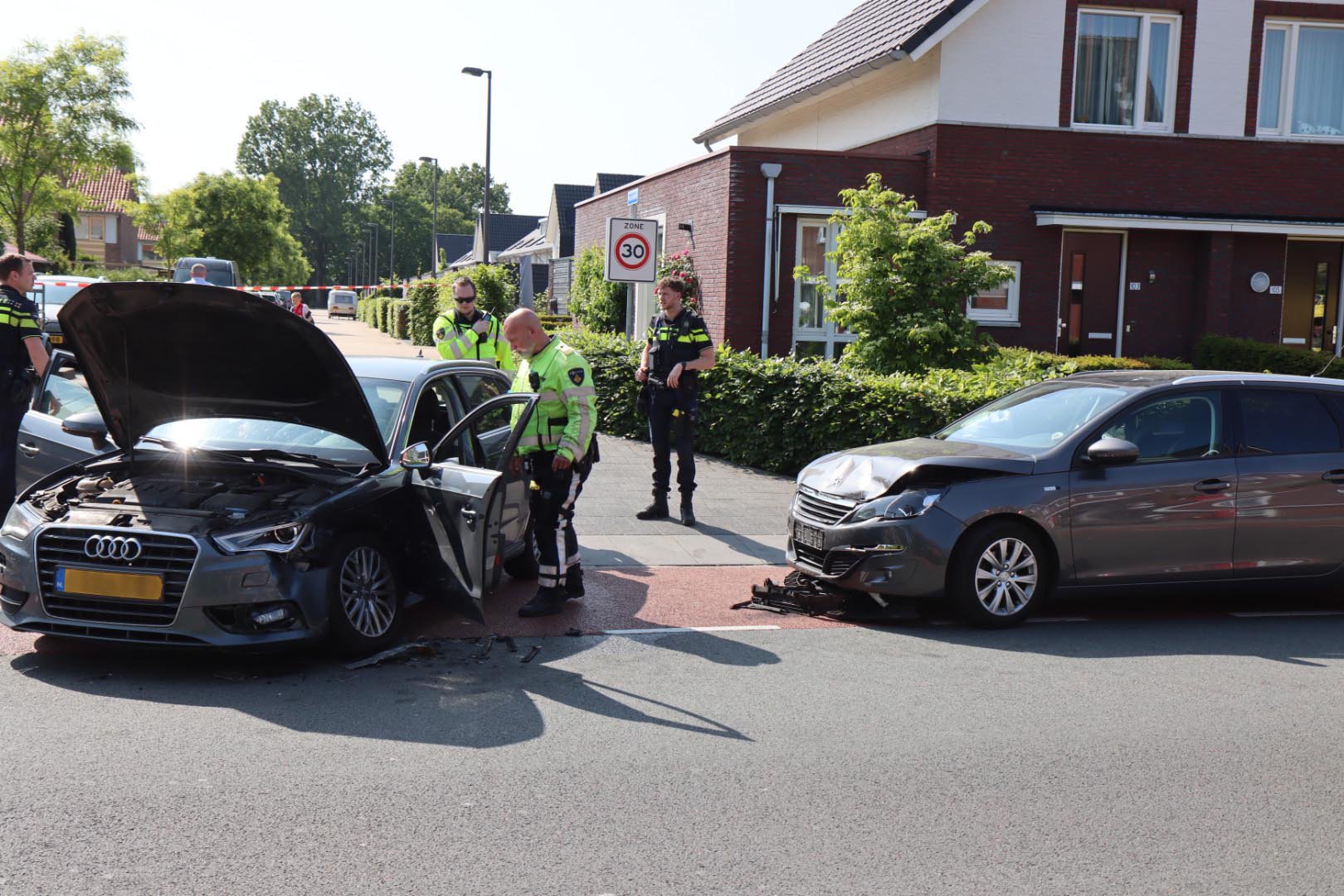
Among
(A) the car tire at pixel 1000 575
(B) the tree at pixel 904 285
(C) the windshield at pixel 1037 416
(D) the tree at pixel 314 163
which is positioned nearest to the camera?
(A) the car tire at pixel 1000 575

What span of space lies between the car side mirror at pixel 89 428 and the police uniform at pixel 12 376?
88 cm

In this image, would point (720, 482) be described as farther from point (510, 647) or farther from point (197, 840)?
point (197, 840)

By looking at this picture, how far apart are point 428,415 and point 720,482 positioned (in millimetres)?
5807

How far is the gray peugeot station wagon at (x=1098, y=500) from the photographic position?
7.28 m

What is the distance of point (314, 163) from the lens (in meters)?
128

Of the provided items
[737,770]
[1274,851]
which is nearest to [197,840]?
[737,770]

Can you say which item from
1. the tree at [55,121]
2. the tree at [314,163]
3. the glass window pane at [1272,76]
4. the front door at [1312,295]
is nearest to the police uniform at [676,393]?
the glass window pane at [1272,76]

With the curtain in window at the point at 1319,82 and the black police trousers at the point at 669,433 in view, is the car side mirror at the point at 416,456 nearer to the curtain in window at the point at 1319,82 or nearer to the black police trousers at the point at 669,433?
the black police trousers at the point at 669,433

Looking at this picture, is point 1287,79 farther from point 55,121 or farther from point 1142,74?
point 55,121

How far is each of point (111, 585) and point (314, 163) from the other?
131 meters

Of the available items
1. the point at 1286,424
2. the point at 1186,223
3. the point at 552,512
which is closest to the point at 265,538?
the point at 552,512

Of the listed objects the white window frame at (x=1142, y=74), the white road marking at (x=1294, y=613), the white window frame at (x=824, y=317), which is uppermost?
the white window frame at (x=1142, y=74)

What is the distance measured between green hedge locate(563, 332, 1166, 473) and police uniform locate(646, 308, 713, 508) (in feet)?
7.32

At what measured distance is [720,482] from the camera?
41.5ft
